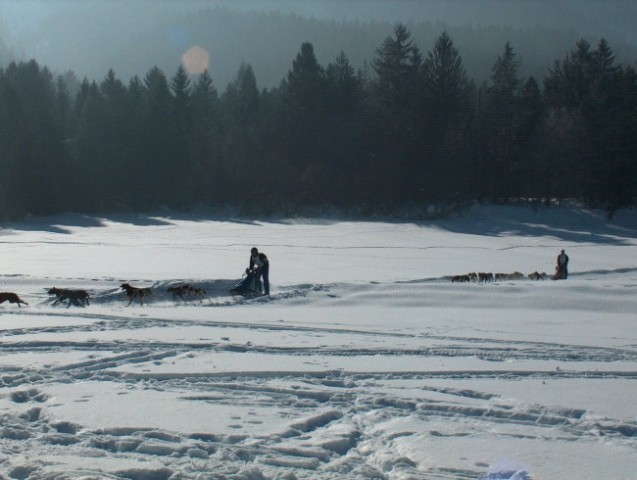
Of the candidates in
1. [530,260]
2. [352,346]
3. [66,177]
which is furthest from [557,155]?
[352,346]

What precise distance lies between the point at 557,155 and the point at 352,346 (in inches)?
1812

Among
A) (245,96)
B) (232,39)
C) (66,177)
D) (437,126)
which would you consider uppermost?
(232,39)

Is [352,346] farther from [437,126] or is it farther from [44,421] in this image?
[437,126]

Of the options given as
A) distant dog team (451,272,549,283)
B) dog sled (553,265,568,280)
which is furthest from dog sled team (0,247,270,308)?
dog sled (553,265,568,280)

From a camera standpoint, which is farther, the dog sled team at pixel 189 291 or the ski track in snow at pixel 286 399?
the dog sled team at pixel 189 291

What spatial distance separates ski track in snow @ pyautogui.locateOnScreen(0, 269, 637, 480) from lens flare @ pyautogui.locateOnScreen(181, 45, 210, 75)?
142160mm

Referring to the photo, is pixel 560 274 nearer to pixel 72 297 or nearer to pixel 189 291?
pixel 189 291

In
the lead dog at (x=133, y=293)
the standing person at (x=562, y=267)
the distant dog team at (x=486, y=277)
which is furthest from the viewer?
the standing person at (x=562, y=267)

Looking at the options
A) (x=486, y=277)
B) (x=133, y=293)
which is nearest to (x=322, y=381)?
(x=133, y=293)

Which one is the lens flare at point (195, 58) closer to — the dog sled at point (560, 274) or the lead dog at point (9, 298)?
the dog sled at point (560, 274)

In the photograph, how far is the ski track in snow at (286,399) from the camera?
5426mm

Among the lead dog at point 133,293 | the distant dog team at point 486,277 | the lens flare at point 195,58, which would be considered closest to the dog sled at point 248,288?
the lead dog at point 133,293

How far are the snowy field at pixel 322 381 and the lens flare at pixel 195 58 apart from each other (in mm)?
137378

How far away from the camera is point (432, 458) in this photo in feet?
18.2
